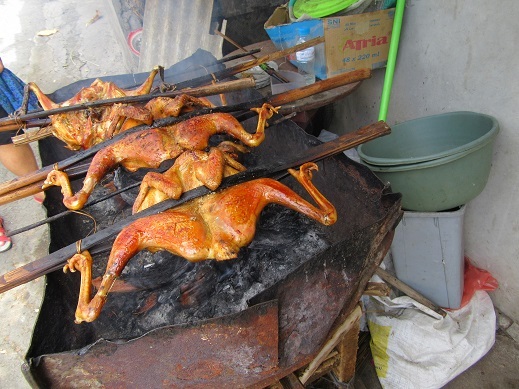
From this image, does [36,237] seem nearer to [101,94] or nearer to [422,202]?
[101,94]

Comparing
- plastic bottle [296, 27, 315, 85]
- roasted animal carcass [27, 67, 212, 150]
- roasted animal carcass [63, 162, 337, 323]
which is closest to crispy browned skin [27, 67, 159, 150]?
roasted animal carcass [27, 67, 212, 150]

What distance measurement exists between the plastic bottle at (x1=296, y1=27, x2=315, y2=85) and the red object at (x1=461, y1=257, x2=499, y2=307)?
2256mm

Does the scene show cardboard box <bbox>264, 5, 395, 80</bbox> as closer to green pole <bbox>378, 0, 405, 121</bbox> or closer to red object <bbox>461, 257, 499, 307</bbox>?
green pole <bbox>378, 0, 405, 121</bbox>

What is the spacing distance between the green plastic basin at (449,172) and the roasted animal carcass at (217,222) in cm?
72

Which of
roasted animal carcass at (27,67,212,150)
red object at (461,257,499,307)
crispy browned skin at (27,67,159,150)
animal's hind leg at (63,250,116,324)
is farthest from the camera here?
red object at (461,257,499,307)

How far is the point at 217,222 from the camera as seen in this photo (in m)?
1.85

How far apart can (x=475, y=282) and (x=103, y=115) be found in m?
3.34

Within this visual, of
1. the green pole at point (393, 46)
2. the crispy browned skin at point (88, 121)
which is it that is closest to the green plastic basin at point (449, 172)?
the green pole at point (393, 46)

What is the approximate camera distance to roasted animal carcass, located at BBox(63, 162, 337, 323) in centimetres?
174

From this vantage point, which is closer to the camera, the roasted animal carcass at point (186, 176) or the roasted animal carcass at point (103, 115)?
the roasted animal carcass at point (186, 176)

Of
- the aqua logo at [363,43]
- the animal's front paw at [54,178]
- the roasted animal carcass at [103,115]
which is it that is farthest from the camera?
the aqua logo at [363,43]

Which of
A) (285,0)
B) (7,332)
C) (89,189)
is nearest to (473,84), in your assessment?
(89,189)

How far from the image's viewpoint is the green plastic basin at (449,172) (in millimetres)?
2072

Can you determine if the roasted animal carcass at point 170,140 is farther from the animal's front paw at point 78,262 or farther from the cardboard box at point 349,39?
the cardboard box at point 349,39
